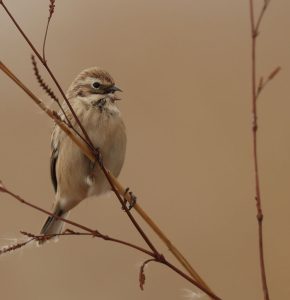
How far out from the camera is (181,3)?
159 inches

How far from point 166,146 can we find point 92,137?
983 millimetres

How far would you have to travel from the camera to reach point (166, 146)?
3.62 metres

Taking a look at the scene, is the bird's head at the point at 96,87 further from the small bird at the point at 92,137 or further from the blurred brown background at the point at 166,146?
the blurred brown background at the point at 166,146

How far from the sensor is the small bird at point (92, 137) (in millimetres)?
2711

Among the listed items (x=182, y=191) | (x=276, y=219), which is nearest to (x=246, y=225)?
(x=276, y=219)

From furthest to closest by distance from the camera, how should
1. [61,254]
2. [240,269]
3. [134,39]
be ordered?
[134,39]
[61,254]
[240,269]

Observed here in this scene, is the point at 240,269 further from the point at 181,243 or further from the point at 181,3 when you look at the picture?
the point at 181,3

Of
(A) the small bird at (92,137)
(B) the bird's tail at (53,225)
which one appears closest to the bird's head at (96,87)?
(A) the small bird at (92,137)

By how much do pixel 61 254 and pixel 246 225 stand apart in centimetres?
93

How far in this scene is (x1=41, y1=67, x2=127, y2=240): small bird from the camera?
2.71 m

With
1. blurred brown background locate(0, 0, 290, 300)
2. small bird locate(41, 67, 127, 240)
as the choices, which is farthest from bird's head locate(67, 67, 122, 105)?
blurred brown background locate(0, 0, 290, 300)

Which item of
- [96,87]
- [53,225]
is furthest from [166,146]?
[96,87]

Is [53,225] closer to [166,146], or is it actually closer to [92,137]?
[92,137]

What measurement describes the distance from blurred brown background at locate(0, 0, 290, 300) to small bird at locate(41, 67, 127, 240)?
508mm
